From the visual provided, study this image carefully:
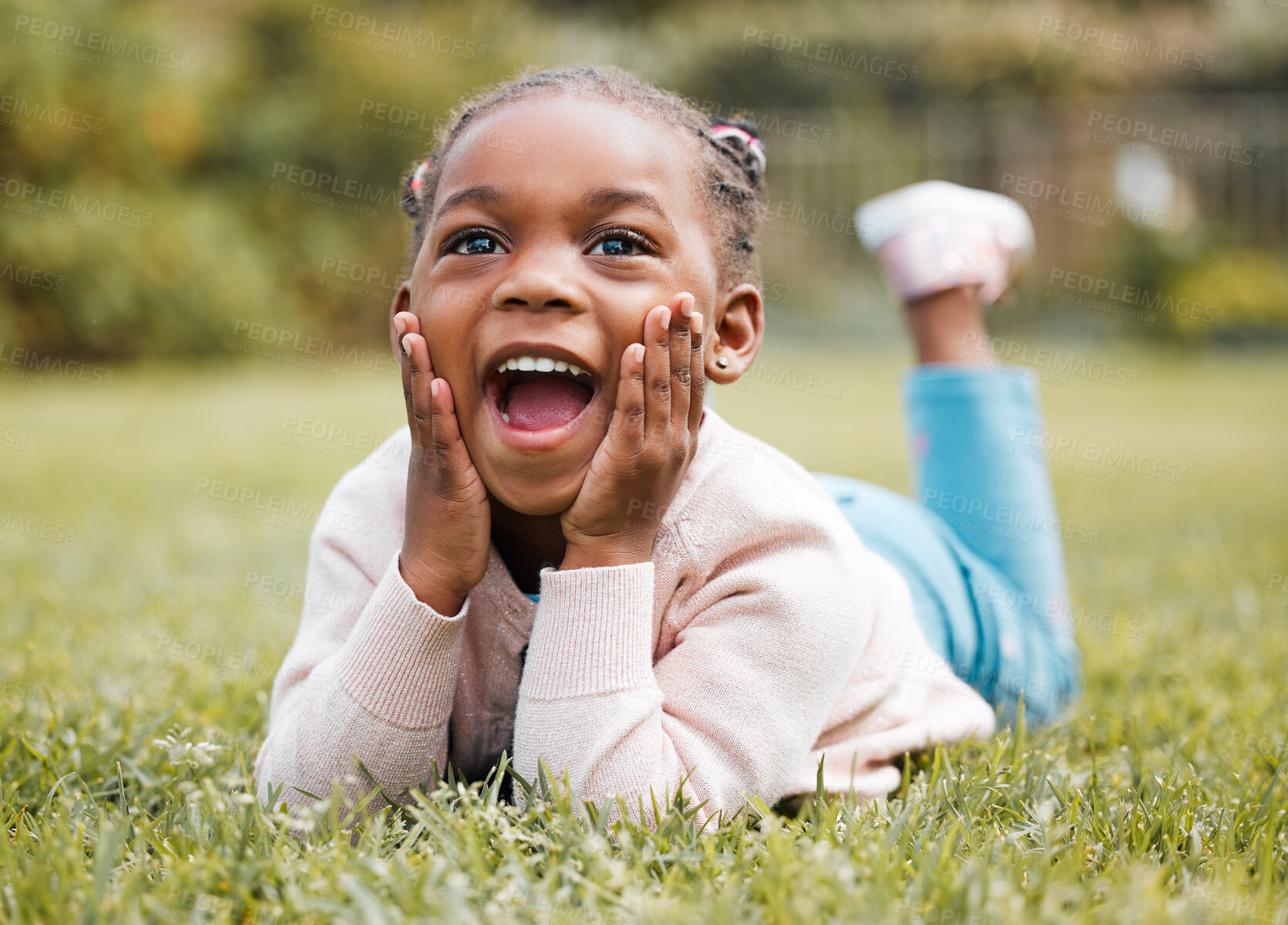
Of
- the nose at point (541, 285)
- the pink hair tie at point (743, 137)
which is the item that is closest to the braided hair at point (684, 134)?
the pink hair tie at point (743, 137)

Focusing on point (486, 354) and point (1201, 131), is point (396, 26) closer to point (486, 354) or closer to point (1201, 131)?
point (1201, 131)

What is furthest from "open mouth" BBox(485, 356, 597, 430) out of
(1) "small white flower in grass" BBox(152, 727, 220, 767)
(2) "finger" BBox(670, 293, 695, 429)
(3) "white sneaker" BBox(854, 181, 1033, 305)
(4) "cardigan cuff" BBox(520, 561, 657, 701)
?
(3) "white sneaker" BBox(854, 181, 1033, 305)

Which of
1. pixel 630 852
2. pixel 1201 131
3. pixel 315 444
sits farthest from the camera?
pixel 1201 131

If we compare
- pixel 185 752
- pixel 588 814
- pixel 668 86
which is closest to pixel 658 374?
pixel 588 814

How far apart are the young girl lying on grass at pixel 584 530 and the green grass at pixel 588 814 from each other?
0.38 feet

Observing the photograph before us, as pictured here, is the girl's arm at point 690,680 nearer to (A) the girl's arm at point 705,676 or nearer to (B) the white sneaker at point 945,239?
(A) the girl's arm at point 705,676

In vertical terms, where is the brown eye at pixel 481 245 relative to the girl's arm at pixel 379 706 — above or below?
above

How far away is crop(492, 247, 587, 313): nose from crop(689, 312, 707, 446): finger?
6.3 inches

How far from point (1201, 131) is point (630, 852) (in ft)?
47.4

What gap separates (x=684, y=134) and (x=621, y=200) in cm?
26

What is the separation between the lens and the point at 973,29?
620 inches

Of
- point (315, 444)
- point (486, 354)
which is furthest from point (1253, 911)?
point (315, 444)

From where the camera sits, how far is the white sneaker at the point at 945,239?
3.08m

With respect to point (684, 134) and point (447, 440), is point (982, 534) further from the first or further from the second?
point (447, 440)
